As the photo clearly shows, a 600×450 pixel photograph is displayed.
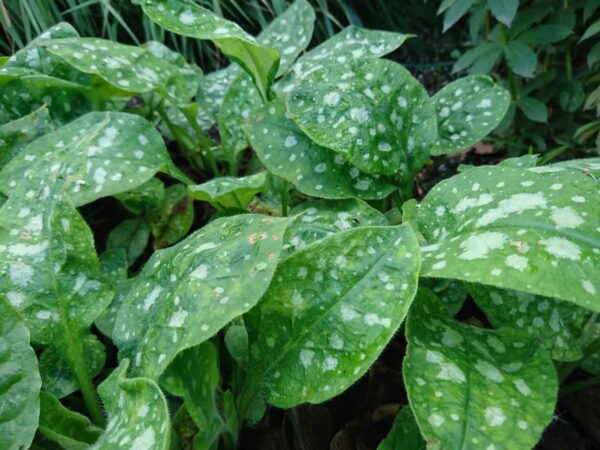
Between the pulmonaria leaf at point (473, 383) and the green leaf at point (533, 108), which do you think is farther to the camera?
the green leaf at point (533, 108)

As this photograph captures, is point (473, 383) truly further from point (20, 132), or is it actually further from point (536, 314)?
point (20, 132)

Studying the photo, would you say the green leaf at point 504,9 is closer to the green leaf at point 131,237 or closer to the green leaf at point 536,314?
the green leaf at point 536,314

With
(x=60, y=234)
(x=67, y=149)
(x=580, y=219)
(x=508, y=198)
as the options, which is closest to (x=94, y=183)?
(x=67, y=149)

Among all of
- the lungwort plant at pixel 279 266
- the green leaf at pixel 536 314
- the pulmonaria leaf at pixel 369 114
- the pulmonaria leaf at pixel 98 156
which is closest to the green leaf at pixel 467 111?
the lungwort plant at pixel 279 266

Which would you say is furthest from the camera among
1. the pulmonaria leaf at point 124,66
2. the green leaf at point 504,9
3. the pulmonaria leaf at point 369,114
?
the green leaf at point 504,9

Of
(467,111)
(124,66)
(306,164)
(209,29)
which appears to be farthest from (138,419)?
(467,111)

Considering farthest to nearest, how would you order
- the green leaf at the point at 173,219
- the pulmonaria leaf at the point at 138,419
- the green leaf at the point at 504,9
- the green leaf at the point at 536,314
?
the green leaf at the point at 504,9
the green leaf at the point at 173,219
the green leaf at the point at 536,314
the pulmonaria leaf at the point at 138,419
